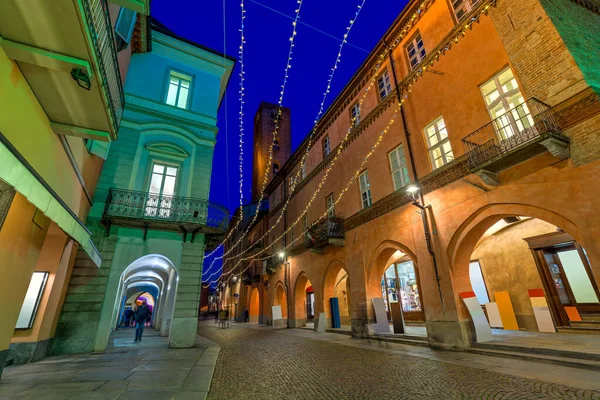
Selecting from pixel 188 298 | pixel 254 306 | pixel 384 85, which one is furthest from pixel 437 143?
pixel 254 306

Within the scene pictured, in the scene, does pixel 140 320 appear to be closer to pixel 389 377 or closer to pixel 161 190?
pixel 161 190

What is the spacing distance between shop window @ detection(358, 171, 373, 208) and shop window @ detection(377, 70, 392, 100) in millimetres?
3821

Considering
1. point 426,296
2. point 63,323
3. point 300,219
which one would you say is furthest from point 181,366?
point 300,219

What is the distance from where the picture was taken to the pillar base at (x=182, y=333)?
9000 mm

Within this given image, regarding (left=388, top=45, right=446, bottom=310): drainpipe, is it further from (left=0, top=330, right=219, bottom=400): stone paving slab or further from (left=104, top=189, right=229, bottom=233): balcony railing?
(left=104, top=189, right=229, bottom=233): balcony railing

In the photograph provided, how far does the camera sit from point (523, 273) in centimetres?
1080

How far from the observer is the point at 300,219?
19.6m

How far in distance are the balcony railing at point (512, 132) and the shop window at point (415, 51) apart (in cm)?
461

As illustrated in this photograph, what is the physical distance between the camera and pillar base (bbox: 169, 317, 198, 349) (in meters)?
9.00

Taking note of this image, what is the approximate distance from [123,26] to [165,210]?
6.55 m

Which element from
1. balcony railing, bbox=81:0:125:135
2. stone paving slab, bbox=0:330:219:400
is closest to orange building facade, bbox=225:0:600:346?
stone paving slab, bbox=0:330:219:400

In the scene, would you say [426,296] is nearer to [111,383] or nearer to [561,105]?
[561,105]

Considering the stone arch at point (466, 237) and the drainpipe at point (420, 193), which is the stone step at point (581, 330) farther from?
the drainpipe at point (420, 193)

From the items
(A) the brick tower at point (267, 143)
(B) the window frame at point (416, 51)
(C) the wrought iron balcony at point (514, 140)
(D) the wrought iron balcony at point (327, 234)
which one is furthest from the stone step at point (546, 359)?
(A) the brick tower at point (267, 143)
